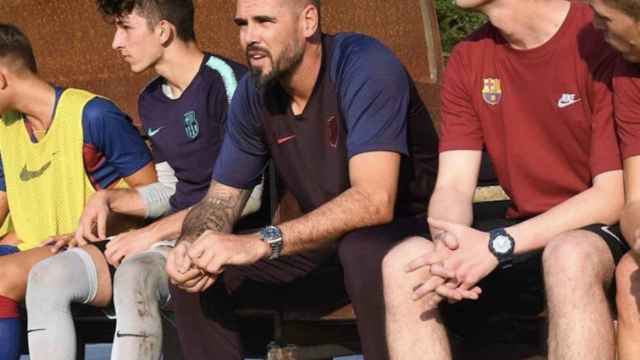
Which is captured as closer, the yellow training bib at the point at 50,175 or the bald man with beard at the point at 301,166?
the bald man with beard at the point at 301,166

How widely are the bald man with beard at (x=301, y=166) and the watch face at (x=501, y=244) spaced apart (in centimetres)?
47

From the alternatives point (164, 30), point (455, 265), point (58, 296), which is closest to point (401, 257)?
point (455, 265)

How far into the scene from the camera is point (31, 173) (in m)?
6.32

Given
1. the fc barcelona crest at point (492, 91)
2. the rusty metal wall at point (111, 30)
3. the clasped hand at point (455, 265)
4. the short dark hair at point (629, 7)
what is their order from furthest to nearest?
the rusty metal wall at point (111, 30) → the fc barcelona crest at point (492, 91) → the clasped hand at point (455, 265) → the short dark hair at point (629, 7)

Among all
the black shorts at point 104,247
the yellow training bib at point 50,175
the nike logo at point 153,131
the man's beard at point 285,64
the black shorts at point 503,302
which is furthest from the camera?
Result: the yellow training bib at point 50,175

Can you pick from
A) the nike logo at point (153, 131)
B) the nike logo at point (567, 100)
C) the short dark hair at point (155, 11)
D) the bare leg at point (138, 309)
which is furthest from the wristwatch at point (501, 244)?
the short dark hair at point (155, 11)

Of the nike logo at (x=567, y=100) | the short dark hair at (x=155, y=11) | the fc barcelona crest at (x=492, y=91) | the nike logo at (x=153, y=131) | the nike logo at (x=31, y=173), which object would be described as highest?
the short dark hair at (x=155, y=11)

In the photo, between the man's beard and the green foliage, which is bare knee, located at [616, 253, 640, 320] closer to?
the man's beard

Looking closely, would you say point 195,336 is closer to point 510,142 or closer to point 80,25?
point 510,142

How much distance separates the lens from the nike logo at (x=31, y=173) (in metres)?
6.25

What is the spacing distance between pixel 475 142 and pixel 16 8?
3.80m

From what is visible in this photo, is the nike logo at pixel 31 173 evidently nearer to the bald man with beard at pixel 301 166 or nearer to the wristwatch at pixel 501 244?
the bald man with beard at pixel 301 166

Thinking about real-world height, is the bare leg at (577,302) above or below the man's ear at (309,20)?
below

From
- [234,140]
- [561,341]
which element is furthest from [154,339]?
[561,341]
